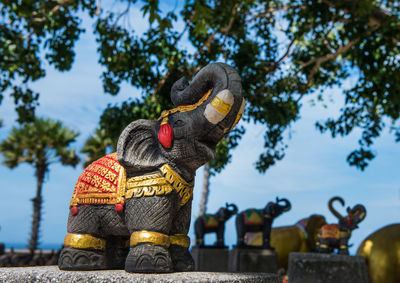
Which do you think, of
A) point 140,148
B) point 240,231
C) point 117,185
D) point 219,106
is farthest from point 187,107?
point 240,231

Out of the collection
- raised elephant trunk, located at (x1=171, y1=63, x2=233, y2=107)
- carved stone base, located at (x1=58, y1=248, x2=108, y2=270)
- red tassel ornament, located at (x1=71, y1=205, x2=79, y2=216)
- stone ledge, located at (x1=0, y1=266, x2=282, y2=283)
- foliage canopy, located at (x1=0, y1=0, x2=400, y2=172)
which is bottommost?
stone ledge, located at (x1=0, y1=266, x2=282, y2=283)

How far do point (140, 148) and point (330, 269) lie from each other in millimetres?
3460

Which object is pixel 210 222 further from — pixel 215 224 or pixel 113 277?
pixel 113 277

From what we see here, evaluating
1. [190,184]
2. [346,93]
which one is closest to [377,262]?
[346,93]

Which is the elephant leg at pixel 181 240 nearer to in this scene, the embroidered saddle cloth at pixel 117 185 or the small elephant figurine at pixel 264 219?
the embroidered saddle cloth at pixel 117 185

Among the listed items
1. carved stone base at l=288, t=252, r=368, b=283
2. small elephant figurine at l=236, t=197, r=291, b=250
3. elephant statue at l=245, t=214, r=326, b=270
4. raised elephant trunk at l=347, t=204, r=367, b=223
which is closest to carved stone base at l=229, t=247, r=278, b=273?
small elephant figurine at l=236, t=197, r=291, b=250

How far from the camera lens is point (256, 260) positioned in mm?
6973

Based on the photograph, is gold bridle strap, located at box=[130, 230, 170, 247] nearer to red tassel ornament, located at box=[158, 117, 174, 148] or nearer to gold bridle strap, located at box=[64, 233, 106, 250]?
gold bridle strap, located at box=[64, 233, 106, 250]

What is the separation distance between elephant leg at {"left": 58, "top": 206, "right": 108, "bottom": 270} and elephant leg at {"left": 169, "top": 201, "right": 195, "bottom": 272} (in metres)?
0.44

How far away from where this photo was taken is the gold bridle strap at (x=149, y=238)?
211 centimetres

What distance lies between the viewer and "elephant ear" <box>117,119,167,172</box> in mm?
2229

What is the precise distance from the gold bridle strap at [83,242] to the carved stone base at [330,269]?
326cm

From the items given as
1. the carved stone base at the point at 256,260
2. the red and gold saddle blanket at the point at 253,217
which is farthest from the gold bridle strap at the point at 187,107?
the red and gold saddle blanket at the point at 253,217

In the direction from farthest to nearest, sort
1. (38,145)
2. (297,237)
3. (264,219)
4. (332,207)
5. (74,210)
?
(38,145) → (297,237) → (264,219) → (332,207) → (74,210)
